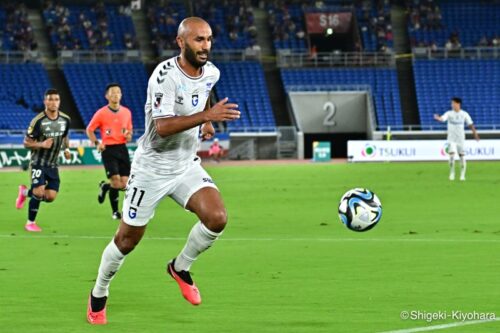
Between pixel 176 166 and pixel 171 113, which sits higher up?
pixel 171 113

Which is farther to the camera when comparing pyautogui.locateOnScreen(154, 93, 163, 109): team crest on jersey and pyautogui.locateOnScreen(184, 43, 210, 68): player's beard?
pyautogui.locateOnScreen(184, 43, 210, 68): player's beard

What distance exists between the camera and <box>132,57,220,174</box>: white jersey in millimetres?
9062

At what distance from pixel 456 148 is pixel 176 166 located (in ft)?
80.6

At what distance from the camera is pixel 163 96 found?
9.04m

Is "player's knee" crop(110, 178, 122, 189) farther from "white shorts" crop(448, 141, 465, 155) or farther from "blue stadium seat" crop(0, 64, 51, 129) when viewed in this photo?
"blue stadium seat" crop(0, 64, 51, 129)

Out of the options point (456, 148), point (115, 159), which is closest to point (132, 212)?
point (115, 159)

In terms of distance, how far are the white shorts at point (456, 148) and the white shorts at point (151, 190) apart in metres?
A: 24.1

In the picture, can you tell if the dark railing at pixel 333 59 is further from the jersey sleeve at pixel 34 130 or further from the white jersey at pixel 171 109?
the white jersey at pixel 171 109

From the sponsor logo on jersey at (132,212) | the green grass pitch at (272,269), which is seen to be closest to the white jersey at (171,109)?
the sponsor logo on jersey at (132,212)

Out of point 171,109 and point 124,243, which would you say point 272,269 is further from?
point 171,109

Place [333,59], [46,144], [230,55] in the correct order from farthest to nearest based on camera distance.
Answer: [230,55]
[333,59]
[46,144]

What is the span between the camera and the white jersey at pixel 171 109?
9.06m

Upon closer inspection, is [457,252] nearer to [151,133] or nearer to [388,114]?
[151,133]

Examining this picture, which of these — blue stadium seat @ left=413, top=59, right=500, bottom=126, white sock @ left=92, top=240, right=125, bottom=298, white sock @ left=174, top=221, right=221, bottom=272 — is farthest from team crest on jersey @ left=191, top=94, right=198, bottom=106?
blue stadium seat @ left=413, top=59, right=500, bottom=126
